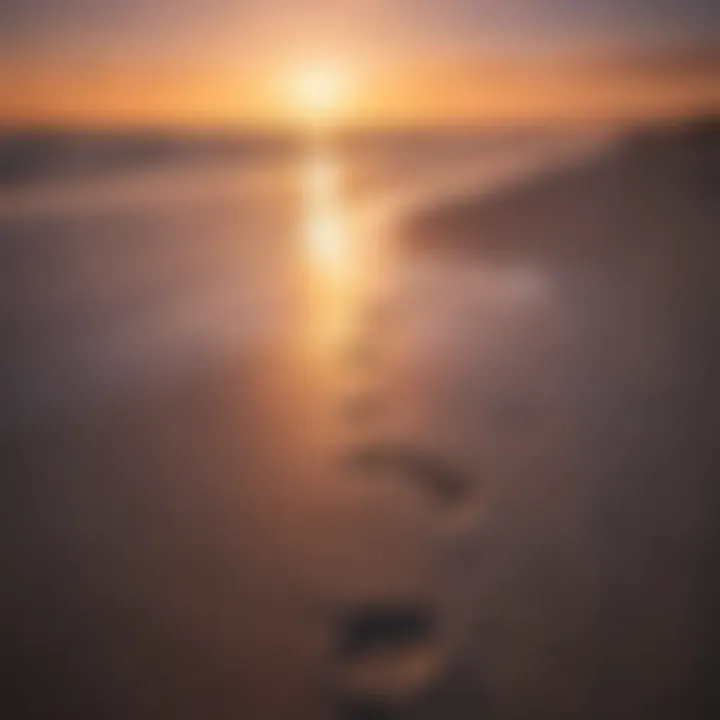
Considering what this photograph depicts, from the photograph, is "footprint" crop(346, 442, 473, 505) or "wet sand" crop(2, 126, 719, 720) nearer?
"wet sand" crop(2, 126, 719, 720)

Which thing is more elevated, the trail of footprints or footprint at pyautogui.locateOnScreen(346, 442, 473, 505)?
footprint at pyautogui.locateOnScreen(346, 442, 473, 505)

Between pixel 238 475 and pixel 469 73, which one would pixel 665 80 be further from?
pixel 238 475

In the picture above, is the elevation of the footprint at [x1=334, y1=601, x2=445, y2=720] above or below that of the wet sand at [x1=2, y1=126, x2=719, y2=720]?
below

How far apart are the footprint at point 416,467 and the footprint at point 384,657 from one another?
91 millimetres

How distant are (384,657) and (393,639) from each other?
0.01 metres

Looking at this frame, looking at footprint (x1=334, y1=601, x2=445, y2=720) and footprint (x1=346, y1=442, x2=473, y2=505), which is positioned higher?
footprint (x1=346, y1=442, x2=473, y2=505)

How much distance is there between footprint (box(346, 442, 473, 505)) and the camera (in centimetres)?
57

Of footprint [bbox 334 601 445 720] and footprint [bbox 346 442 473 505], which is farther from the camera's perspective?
footprint [bbox 346 442 473 505]

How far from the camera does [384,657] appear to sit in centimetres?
46

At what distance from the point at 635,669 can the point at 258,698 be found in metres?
0.17

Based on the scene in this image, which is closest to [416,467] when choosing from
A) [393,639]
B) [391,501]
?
[391,501]

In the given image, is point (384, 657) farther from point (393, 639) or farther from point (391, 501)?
point (391, 501)

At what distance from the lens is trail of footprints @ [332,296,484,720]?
44 cm

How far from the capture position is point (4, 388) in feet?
2.12
